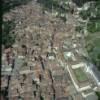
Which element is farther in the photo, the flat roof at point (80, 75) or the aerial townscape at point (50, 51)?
the flat roof at point (80, 75)

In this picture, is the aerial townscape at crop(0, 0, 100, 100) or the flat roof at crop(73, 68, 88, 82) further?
the flat roof at crop(73, 68, 88, 82)

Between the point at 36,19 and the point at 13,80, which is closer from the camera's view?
the point at 13,80

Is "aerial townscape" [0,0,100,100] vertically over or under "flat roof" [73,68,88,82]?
over

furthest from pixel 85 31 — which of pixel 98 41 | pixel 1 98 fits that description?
pixel 1 98

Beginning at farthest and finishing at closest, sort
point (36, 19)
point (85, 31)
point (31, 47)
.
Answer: point (36, 19) < point (85, 31) < point (31, 47)

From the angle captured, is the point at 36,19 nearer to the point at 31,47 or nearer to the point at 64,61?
the point at 31,47

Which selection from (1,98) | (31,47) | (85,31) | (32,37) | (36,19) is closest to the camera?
(1,98)

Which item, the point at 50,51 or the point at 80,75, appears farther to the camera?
the point at 50,51

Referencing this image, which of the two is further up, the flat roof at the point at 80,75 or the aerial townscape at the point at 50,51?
the aerial townscape at the point at 50,51
